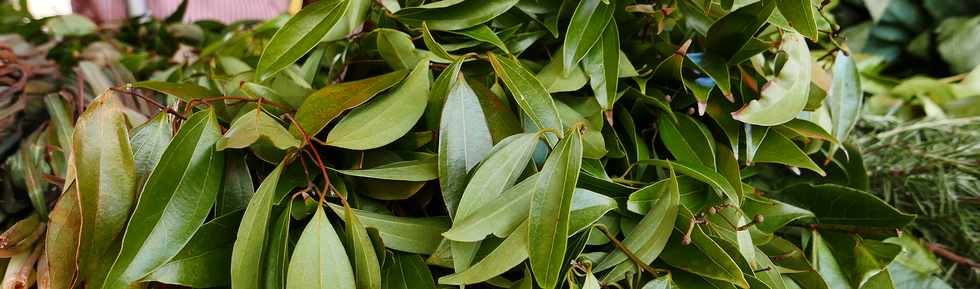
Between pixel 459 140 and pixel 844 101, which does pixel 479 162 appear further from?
pixel 844 101

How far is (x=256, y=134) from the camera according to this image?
268mm

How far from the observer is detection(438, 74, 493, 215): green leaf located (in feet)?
0.93

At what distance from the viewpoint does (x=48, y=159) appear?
0.43 m

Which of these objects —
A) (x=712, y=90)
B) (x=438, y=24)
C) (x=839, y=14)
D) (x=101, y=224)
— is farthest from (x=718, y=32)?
(x=839, y=14)

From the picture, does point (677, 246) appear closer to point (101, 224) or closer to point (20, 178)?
point (101, 224)

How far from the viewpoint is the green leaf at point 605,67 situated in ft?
1.06

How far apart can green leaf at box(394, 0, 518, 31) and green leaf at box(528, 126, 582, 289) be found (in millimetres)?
85

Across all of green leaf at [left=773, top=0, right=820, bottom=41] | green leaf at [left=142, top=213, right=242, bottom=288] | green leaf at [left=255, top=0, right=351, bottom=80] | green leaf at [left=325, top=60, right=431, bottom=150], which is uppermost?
green leaf at [left=255, top=0, right=351, bottom=80]

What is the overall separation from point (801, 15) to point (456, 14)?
0.51ft

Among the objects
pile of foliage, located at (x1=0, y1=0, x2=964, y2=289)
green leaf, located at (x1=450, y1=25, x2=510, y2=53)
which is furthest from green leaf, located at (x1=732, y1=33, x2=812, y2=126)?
green leaf, located at (x1=450, y1=25, x2=510, y2=53)

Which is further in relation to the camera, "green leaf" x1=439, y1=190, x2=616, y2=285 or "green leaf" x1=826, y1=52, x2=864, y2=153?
"green leaf" x1=826, y1=52, x2=864, y2=153

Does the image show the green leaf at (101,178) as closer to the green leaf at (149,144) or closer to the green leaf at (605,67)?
the green leaf at (149,144)

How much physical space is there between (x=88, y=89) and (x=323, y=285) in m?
0.34

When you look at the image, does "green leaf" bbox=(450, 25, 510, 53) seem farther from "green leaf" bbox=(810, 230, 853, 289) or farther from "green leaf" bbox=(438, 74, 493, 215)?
"green leaf" bbox=(810, 230, 853, 289)
